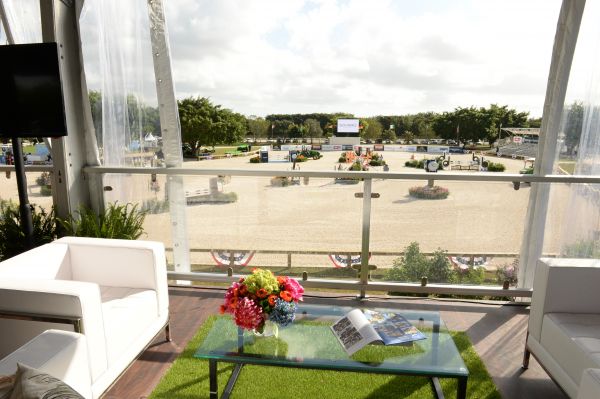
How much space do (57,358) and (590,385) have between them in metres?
2.11

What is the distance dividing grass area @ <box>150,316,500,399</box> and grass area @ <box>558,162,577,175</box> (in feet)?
6.46

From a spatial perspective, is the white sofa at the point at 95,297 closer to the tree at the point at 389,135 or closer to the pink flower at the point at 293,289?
the pink flower at the point at 293,289

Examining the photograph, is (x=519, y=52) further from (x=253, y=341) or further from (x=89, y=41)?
(x=89, y=41)

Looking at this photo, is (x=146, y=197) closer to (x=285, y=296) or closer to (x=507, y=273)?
(x=285, y=296)

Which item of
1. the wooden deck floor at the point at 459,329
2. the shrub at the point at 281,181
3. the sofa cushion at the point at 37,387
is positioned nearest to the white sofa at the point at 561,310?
the wooden deck floor at the point at 459,329

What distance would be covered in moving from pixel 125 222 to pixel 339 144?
2.27 metres

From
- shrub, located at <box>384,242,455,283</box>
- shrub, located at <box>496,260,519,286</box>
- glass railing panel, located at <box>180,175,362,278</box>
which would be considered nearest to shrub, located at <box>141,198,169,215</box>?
glass railing panel, located at <box>180,175,362,278</box>

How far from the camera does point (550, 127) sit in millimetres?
3576

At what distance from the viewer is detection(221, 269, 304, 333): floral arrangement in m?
2.19

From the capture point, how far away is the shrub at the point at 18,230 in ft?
12.4

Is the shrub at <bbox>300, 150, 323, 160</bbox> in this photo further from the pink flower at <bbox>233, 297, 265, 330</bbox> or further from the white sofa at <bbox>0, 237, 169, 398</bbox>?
the pink flower at <bbox>233, 297, 265, 330</bbox>

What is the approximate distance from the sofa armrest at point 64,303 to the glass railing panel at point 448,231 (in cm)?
242

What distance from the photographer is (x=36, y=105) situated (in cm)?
303

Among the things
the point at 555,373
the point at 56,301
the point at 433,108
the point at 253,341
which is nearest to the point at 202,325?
the point at 253,341
